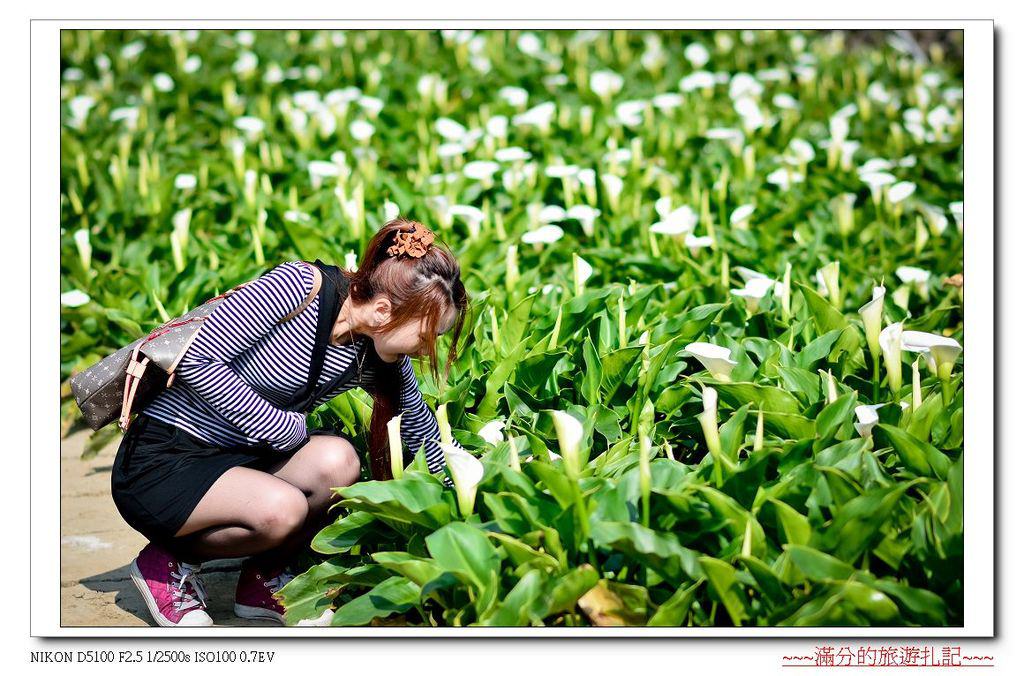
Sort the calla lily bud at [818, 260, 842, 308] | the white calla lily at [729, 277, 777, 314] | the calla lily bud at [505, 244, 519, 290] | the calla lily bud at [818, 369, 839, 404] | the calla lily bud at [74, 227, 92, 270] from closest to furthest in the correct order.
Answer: the calla lily bud at [818, 369, 839, 404]
the white calla lily at [729, 277, 777, 314]
the calla lily bud at [818, 260, 842, 308]
the calla lily bud at [505, 244, 519, 290]
the calla lily bud at [74, 227, 92, 270]

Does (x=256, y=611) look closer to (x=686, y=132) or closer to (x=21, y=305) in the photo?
(x=21, y=305)

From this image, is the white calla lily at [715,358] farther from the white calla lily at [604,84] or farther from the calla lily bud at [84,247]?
the white calla lily at [604,84]

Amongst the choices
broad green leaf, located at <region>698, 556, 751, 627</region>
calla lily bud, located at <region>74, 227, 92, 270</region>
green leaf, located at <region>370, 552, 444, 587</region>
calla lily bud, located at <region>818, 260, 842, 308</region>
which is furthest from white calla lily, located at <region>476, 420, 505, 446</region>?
calla lily bud, located at <region>74, 227, 92, 270</region>

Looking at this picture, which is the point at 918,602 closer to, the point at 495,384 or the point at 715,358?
the point at 715,358

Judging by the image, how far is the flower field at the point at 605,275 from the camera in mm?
2396

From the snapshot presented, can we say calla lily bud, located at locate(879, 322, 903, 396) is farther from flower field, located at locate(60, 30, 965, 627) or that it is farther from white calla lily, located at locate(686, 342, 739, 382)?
white calla lily, located at locate(686, 342, 739, 382)

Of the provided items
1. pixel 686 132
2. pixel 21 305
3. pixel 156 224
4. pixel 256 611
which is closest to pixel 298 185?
pixel 156 224

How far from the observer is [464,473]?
7.98ft

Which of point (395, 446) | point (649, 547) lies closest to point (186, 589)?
point (395, 446)

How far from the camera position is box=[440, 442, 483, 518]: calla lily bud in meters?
2.42

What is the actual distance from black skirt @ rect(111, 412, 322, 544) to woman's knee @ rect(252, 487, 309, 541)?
133 millimetres

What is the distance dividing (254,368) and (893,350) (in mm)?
1661

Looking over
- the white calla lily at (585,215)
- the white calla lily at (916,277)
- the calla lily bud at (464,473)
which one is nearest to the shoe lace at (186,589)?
the calla lily bud at (464,473)

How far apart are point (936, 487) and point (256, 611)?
5.55 feet
